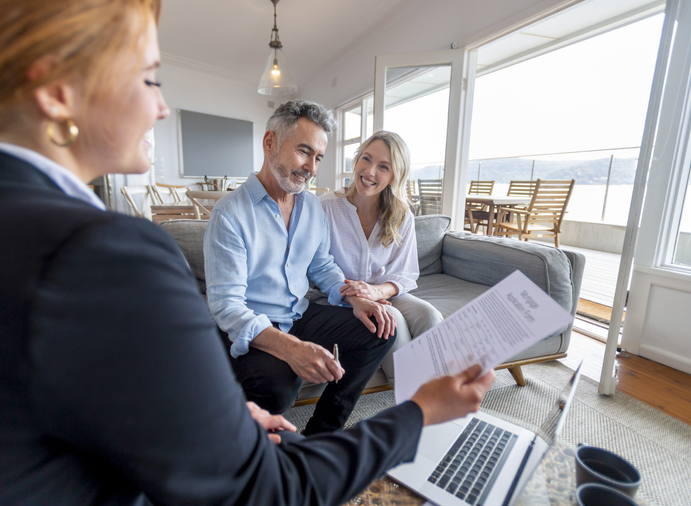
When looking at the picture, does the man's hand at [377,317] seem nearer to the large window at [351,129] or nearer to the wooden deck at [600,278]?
the wooden deck at [600,278]

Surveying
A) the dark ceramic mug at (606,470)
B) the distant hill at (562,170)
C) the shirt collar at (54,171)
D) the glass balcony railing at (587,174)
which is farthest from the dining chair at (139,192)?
the distant hill at (562,170)

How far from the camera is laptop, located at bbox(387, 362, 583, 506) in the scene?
0.65 meters

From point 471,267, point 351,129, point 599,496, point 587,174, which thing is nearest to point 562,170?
point 587,174

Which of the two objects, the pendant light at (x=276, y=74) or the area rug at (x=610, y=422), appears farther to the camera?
the pendant light at (x=276, y=74)

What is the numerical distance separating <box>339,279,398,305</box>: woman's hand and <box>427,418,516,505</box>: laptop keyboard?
587 millimetres

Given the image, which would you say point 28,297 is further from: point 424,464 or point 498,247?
point 498,247

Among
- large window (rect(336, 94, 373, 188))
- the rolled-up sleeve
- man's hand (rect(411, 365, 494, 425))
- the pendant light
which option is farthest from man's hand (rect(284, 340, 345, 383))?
large window (rect(336, 94, 373, 188))

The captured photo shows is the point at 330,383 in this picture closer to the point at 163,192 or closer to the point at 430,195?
the point at 430,195

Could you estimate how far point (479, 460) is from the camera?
0.73 meters

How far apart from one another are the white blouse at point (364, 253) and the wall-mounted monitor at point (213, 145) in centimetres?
505

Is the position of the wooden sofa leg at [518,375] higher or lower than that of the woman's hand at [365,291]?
lower

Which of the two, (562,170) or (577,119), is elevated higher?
(577,119)

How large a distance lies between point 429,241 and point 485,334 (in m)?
1.59

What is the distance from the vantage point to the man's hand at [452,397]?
1.56 feet
